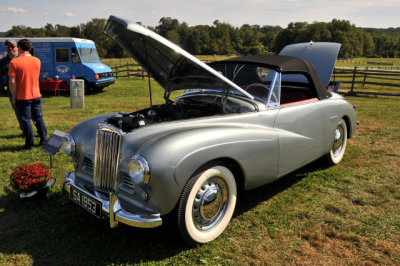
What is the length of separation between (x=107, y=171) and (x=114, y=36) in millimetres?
1568

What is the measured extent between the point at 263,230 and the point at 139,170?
1539 millimetres

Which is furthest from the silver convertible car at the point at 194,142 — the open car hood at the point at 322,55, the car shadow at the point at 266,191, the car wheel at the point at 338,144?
the open car hood at the point at 322,55

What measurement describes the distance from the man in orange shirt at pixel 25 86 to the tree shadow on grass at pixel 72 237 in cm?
224

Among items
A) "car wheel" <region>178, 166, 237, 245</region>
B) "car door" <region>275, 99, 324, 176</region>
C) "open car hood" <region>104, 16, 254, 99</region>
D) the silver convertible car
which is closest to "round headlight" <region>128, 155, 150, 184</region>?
the silver convertible car

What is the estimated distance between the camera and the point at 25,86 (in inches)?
209

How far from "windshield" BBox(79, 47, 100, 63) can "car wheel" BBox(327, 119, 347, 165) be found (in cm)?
1345

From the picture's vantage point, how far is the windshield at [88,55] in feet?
49.5

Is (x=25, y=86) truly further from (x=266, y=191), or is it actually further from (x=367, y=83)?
(x=367, y=83)

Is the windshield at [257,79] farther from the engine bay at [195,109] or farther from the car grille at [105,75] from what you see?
the car grille at [105,75]

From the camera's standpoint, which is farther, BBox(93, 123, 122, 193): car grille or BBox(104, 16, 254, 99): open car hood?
BBox(104, 16, 254, 99): open car hood

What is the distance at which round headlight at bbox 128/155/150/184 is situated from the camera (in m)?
2.38

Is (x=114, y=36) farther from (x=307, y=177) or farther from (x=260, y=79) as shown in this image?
(x=307, y=177)

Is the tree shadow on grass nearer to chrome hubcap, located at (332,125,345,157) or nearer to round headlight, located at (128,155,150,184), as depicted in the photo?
round headlight, located at (128,155,150,184)

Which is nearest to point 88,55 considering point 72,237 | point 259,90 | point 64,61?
point 64,61
